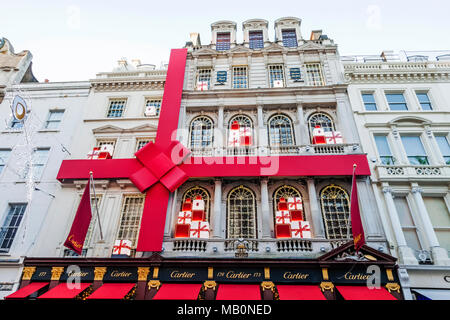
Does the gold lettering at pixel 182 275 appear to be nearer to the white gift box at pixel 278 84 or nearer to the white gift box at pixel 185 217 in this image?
the white gift box at pixel 185 217

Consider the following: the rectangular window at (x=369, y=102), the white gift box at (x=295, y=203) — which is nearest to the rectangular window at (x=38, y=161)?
the white gift box at (x=295, y=203)

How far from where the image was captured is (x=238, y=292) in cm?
1200

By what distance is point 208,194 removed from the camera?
16172mm

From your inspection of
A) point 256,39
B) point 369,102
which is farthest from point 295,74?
point 369,102

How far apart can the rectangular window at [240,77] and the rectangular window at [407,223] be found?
13007 millimetres

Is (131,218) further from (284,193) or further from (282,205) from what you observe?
(284,193)

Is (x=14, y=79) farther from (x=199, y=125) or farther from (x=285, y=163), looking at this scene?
(x=285, y=163)

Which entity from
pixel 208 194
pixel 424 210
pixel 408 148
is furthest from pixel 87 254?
pixel 408 148

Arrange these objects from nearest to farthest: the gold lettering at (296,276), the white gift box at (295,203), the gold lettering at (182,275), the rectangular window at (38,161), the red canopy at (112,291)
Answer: the red canopy at (112,291), the gold lettering at (296,276), the gold lettering at (182,275), the white gift box at (295,203), the rectangular window at (38,161)

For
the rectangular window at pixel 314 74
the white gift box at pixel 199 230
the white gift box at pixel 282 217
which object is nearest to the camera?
the white gift box at pixel 199 230

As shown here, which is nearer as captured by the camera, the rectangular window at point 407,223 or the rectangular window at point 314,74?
the rectangular window at point 407,223

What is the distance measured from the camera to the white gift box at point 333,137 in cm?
1662

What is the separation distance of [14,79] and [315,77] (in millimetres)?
24872

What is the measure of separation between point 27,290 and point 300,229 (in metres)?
14.8
